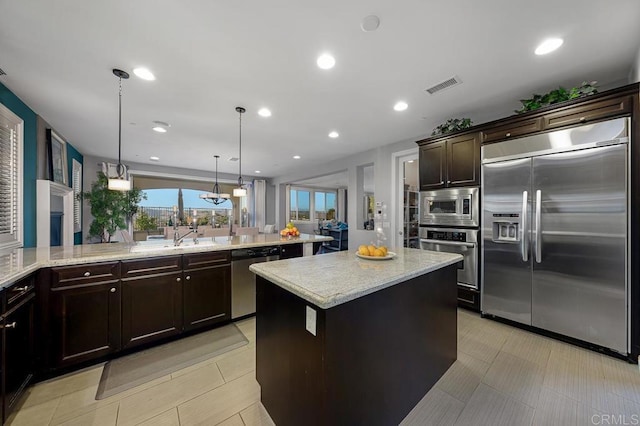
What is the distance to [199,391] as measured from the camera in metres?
1.76

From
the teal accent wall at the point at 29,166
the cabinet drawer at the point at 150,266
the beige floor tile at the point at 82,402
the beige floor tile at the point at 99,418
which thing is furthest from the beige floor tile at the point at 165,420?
the teal accent wall at the point at 29,166

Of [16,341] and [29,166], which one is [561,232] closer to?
[16,341]

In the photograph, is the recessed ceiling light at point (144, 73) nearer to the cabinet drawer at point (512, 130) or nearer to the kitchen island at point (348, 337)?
the kitchen island at point (348, 337)

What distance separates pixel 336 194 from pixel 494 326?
8664 millimetres

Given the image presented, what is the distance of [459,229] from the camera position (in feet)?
10.4

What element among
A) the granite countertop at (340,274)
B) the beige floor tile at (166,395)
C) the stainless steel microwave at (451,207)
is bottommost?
the beige floor tile at (166,395)

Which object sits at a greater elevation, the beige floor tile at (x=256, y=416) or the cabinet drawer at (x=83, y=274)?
the cabinet drawer at (x=83, y=274)

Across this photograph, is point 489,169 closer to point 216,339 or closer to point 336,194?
point 216,339

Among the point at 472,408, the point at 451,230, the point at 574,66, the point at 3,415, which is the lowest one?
the point at 472,408

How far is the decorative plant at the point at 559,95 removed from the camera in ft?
7.36

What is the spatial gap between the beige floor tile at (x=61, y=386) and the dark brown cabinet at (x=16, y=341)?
0.22 ft

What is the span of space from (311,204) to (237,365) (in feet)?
27.1

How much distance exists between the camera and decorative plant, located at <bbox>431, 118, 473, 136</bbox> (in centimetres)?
320

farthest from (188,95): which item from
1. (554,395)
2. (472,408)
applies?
(554,395)
